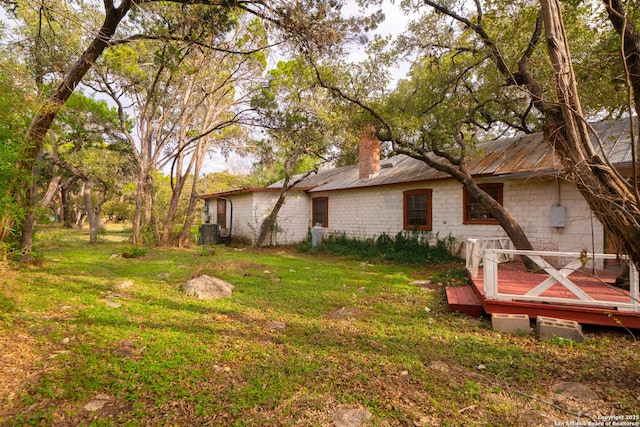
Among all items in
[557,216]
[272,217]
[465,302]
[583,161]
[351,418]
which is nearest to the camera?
[583,161]

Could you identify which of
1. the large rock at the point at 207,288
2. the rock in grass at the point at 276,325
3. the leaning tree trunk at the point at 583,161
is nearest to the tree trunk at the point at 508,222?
the leaning tree trunk at the point at 583,161

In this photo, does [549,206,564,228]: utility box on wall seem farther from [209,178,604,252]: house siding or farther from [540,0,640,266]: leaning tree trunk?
[540,0,640,266]: leaning tree trunk

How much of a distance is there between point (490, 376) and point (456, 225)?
711 centimetres

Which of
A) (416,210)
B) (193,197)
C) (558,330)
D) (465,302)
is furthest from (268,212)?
(558,330)

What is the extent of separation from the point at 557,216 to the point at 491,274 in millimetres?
4288

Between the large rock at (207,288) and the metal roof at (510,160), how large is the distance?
19.4 feet

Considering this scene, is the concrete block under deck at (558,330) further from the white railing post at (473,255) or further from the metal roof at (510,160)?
the metal roof at (510,160)

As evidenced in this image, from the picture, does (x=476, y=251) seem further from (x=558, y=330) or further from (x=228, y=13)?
(x=228, y=13)

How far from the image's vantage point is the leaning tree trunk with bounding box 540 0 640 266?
2.20m

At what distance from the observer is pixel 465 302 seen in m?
5.05

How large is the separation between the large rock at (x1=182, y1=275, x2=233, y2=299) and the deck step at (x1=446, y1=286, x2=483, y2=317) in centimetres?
398

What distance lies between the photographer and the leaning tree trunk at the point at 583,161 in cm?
220

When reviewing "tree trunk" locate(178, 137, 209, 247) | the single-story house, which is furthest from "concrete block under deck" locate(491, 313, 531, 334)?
"tree trunk" locate(178, 137, 209, 247)

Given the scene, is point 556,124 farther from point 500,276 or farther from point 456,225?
point 456,225
